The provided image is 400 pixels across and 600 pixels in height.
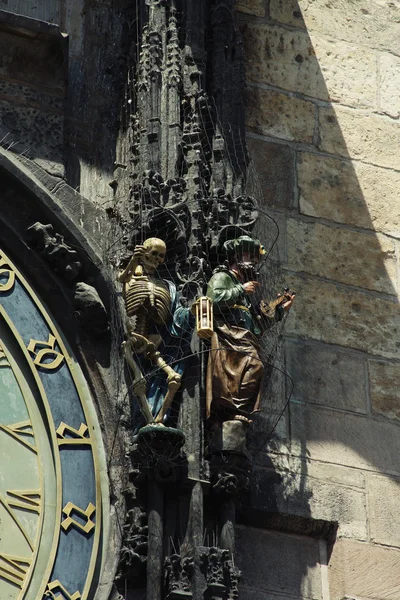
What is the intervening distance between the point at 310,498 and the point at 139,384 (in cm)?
93

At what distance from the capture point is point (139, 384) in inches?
294

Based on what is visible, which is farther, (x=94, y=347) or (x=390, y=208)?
(x=390, y=208)

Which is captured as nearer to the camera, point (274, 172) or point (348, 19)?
point (274, 172)

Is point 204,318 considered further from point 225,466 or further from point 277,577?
point 277,577

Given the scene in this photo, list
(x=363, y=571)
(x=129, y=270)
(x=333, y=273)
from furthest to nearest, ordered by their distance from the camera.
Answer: (x=333, y=273), (x=363, y=571), (x=129, y=270)

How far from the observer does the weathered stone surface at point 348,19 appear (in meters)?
9.45

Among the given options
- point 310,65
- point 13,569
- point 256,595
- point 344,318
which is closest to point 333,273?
point 344,318

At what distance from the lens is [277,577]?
7617mm

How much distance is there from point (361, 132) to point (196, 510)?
2.64m

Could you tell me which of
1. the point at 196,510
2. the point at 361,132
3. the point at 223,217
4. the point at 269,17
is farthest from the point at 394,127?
the point at 196,510

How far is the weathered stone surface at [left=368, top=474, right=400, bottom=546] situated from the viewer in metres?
7.95

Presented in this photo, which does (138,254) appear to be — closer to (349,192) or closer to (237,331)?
(237,331)

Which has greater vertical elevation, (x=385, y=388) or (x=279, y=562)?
(x=385, y=388)

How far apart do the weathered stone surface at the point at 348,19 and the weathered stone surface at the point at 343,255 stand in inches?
45.9
